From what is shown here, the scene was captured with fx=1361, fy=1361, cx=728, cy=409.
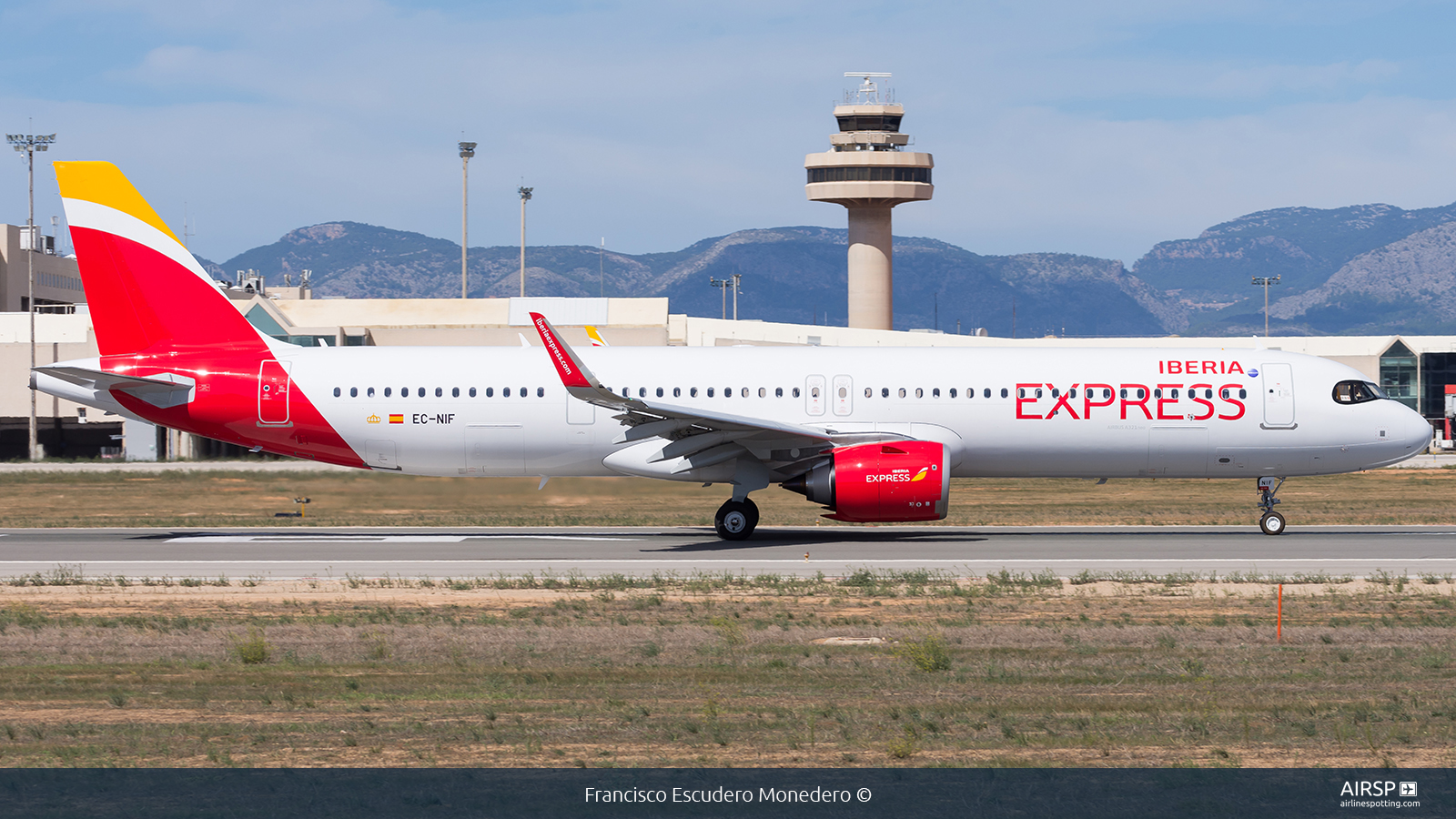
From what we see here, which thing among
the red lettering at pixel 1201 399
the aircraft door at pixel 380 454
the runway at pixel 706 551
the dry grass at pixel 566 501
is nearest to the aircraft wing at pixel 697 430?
the runway at pixel 706 551

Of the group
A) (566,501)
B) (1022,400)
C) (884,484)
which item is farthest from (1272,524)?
→ (566,501)

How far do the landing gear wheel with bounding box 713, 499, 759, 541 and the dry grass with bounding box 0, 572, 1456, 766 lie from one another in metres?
6.19

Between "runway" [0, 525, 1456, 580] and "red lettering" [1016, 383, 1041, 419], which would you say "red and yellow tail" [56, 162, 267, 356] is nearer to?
"runway" [0, 525, 1456, 580]

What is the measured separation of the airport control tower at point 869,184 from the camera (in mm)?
113000

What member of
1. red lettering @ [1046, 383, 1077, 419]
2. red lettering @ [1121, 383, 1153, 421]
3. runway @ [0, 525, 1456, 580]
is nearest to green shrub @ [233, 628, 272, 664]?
runway @ [0, 525, 1456, 580]

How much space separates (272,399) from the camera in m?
27.4

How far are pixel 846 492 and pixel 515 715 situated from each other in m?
13.9

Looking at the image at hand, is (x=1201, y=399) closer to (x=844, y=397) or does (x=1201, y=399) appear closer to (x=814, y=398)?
(x=844, y=397)

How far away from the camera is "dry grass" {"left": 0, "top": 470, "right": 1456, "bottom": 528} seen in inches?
1145

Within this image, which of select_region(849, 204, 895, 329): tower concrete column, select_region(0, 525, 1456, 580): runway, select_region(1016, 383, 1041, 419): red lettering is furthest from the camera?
select_region(849, 204, 895, 329): tower concrete column

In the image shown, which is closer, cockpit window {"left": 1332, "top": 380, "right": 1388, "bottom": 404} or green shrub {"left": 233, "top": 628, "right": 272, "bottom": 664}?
green shrub {"left": 233, "top": 628, "right": 272, "bottom": 664}

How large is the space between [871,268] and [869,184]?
22.9 ft

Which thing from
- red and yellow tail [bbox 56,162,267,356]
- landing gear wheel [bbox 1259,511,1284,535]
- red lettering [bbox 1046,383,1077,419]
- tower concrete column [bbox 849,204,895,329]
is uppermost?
tower concrete column [bbox 849,204,895,329]
